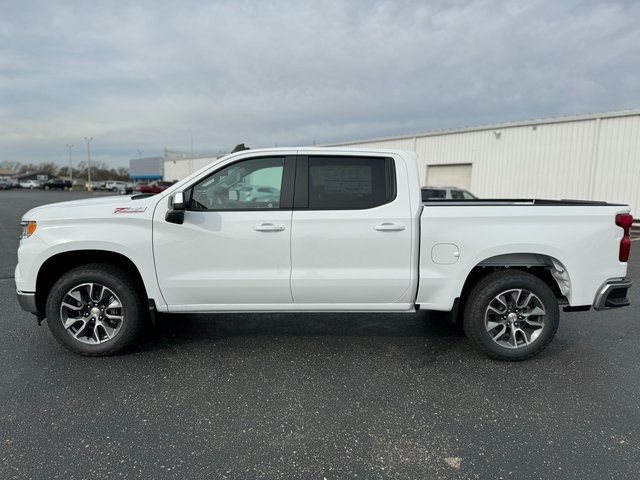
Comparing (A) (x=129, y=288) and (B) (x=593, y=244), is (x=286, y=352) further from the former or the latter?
(B) (x=593, y=244)

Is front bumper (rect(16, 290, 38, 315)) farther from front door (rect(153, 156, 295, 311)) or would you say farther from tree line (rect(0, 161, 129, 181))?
tree line (rect(0, 161, 129, 181))

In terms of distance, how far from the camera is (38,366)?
3697mm

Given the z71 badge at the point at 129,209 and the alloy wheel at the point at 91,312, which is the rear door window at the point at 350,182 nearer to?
the z71 badge at the point at 129,209

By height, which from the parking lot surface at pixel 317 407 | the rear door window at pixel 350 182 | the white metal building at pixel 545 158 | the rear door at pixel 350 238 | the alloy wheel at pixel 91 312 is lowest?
the parking lot surface at pixel 317 407

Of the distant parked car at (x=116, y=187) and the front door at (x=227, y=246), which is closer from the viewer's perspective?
the front door at (x=227, y=246)

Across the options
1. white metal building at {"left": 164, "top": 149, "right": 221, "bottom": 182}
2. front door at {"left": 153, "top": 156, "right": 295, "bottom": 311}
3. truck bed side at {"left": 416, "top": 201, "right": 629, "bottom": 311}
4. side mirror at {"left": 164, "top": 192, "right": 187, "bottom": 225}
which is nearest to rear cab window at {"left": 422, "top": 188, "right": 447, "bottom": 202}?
truck bed side at {"left": 416, "top": 201, "right": 629, "bottom": 311}

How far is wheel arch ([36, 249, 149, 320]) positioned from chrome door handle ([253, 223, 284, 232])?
116cm

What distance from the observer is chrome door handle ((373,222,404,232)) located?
12.1ft

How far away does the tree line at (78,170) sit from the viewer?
10225 centimetres

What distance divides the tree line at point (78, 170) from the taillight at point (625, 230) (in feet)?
356

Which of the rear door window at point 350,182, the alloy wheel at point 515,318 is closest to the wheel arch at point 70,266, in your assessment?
the rear door window at point 350,182

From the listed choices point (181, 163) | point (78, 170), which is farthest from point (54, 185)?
point (78, 170)

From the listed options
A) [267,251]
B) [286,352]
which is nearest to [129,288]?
[267,251]

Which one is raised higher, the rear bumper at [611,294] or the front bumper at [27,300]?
the rear bumper at [611,294]
